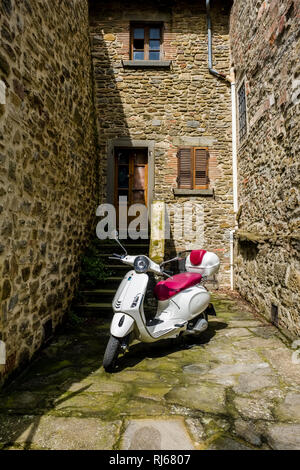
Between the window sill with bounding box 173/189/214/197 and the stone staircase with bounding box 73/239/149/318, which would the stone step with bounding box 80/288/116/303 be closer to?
the stone staircase with bounding box 73/239/149/318

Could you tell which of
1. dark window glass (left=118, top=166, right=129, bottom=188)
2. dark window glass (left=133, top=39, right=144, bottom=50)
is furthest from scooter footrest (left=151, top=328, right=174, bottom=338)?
dark window glass (left=133, top=39, right=144, bottom=50)

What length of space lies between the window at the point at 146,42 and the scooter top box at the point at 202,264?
571 centimetres

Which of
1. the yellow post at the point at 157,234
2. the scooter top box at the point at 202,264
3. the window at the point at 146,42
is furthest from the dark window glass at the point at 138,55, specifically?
the scooter top box at the point at 202,264

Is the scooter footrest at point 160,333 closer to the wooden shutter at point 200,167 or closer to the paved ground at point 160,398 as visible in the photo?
the paved ground at point 160,398

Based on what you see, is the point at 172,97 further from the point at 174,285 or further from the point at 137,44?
the point at 174,285

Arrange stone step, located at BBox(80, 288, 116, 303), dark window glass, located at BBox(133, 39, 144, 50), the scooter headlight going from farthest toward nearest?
dark window glass, located at BBox(133, 39, 144, 50)
stone step, located at BBox(80, 288, 116, 303)
the scooter headlight

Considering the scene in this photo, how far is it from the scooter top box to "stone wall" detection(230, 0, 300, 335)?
3.04 ft

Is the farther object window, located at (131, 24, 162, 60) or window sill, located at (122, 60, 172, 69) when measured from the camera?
window, located at (131, 24, 162, 60)

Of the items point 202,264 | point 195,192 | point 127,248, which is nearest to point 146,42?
point 195,192

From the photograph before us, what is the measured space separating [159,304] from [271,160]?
2668mm

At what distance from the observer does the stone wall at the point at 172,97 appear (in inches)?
263

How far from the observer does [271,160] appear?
14.0 ft

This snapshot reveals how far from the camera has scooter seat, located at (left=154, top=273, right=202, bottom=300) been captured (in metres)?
3.35

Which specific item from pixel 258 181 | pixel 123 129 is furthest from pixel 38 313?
pixel 123 129
